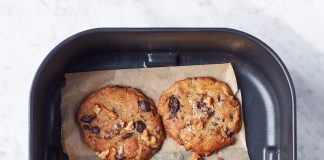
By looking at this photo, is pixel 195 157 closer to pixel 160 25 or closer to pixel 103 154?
pixel 103 154

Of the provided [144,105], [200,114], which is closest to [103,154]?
[144,105]

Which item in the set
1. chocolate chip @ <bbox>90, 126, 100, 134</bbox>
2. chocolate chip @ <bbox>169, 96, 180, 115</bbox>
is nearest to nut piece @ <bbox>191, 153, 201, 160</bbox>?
chocolate chip @ <bbox>169, 96, 180, 115</bbox>

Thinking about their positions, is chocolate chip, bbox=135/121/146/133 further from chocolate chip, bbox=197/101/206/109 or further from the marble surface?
the marble surface

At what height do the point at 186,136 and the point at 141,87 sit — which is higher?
the point at 141,87

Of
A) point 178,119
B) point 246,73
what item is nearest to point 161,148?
point 178,119

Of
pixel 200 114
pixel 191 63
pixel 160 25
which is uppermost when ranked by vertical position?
pixel 160 25

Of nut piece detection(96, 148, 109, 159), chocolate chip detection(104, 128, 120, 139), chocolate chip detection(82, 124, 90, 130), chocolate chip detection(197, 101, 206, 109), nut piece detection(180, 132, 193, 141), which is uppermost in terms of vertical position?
chocolate chip detection(197, 101, 206, 109)
